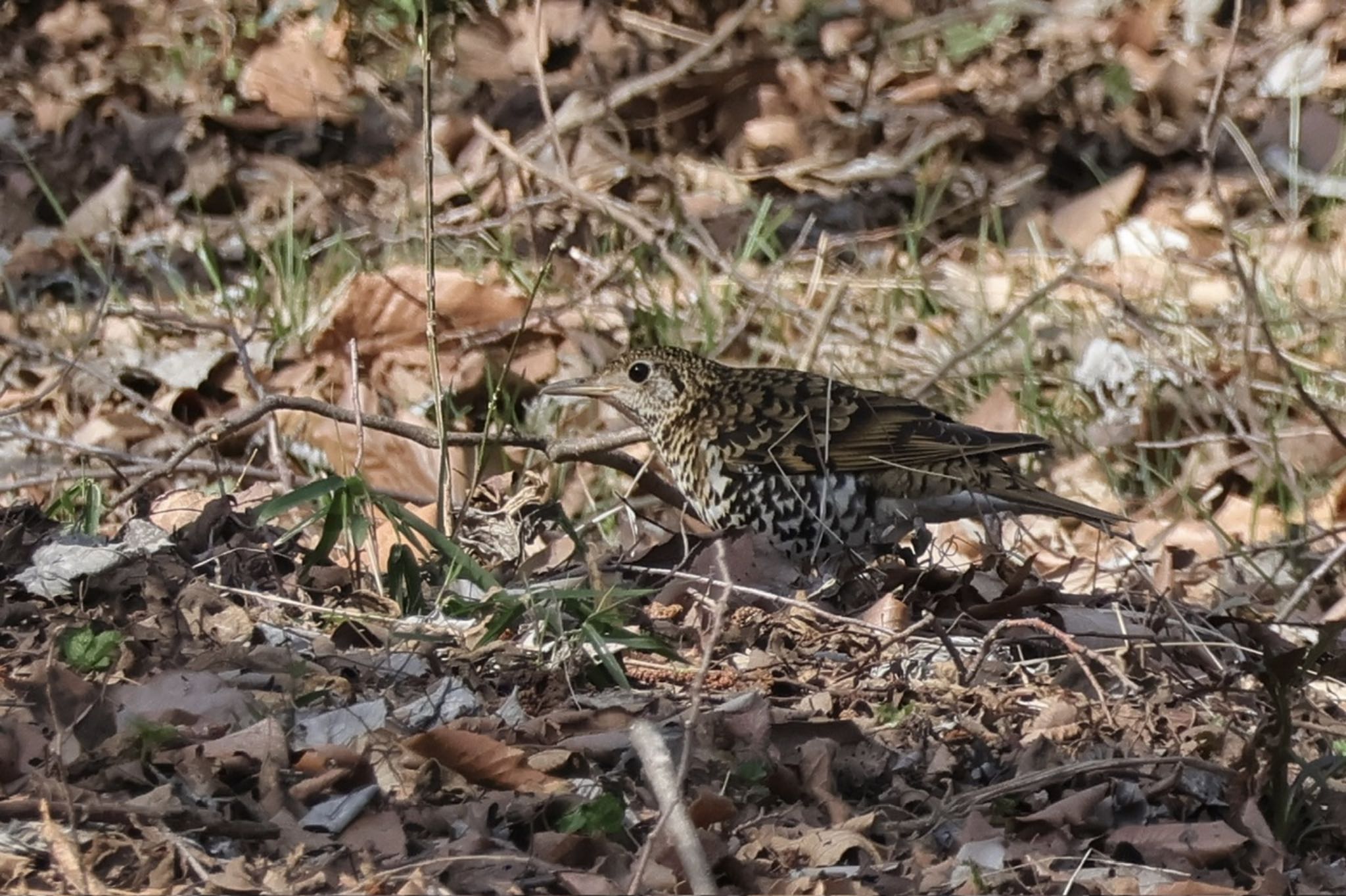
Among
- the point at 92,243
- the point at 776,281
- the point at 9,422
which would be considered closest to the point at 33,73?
the point at 92,243

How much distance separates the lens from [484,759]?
9.81 feet

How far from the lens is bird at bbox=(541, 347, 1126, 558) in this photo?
498 centimetres

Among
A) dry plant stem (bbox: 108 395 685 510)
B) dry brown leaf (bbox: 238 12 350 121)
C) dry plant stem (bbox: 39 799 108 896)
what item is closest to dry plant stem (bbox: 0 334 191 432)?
dry plant stem (bbox: 108 395 685 510)

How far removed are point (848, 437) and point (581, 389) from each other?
905 millimetres

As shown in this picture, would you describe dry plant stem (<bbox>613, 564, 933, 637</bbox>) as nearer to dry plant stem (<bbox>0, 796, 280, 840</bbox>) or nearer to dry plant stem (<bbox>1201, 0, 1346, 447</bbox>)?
dry plant stem (<bbox>1201, 0, 1346, 447</bbox>)

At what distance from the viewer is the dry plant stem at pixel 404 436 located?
14.7ft

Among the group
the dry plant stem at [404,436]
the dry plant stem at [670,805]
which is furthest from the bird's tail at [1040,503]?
the dry plant stem at [670,805]

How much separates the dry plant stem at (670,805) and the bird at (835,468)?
2.56 m

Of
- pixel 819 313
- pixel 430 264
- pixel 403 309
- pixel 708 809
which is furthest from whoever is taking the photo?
pixel 819 313

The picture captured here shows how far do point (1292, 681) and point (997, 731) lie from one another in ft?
2.02

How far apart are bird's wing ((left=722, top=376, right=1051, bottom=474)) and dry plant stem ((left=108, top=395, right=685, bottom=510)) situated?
14.2 inches

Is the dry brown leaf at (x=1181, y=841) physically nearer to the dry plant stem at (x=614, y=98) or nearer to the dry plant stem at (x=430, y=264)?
the dry plant stem at (x=430, y=264)

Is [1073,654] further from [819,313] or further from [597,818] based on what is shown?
[819,313]

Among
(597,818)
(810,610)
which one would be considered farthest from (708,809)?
(810,610)
